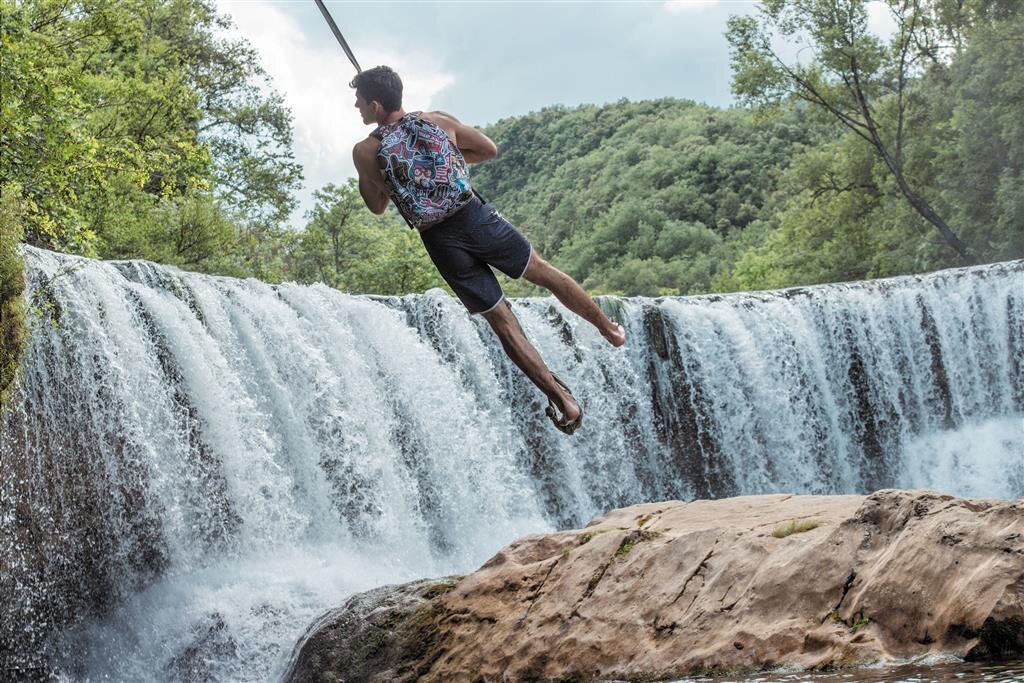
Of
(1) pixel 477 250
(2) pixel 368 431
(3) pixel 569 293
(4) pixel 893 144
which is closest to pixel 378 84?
(1) pixel 477 250

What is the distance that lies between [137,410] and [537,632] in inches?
246

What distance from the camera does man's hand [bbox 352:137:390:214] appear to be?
15.0 feet

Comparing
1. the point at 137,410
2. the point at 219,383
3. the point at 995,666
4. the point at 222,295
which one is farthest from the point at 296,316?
the point at 995,666

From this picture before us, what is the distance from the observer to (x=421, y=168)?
4.59m

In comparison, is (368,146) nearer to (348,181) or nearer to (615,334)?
(615,334)

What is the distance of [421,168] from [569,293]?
0.83 metres

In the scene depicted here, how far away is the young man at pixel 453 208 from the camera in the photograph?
4.56m

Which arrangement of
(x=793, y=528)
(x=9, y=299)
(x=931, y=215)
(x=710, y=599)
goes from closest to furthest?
(x=710, y=599), (x=793, y=528), (x=9, y=299), (x=931, y=215)

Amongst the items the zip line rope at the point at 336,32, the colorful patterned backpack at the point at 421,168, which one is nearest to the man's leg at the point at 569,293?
the colorful patterned backpack at the point at 421,168

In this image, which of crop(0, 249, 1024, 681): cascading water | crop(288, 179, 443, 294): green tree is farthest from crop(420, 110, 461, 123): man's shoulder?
crop(288, 179, 443, 294): green tree

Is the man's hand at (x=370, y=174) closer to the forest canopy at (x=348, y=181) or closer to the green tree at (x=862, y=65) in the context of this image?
the forest canopy at (x=348, y=181)

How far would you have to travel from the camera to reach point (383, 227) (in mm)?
32406

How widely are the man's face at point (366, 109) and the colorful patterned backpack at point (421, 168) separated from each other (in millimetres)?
61

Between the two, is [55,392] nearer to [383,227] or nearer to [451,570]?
[451,570]
